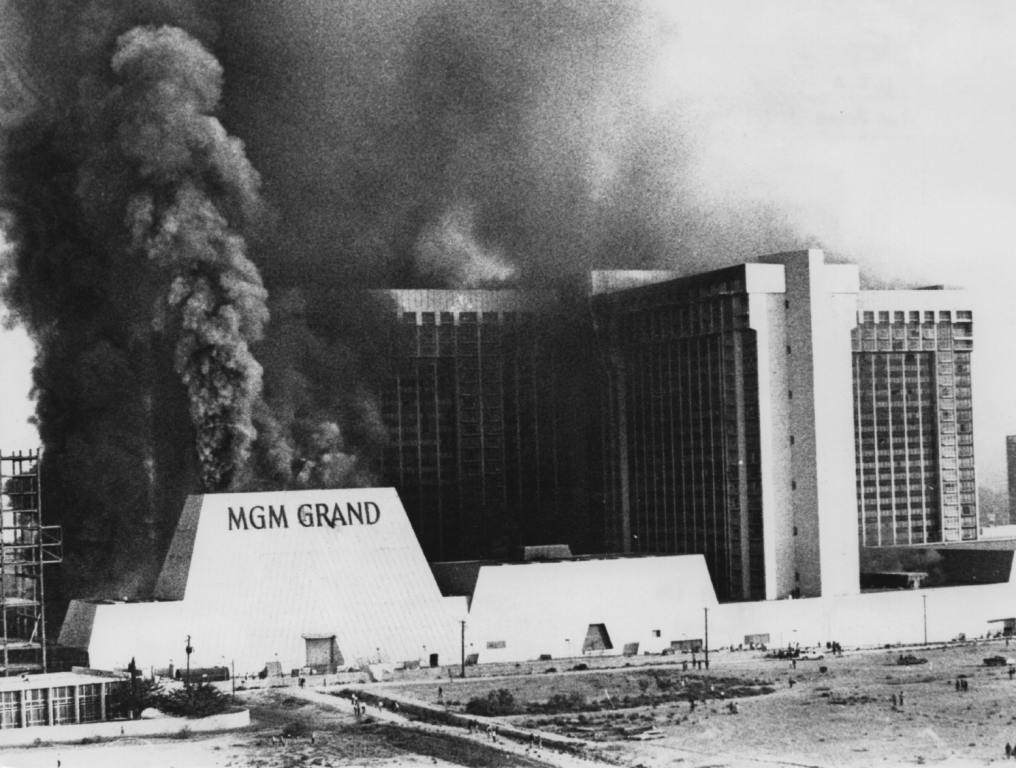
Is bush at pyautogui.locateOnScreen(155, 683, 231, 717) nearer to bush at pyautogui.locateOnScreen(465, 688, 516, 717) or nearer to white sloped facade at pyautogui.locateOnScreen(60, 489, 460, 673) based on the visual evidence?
bush at pyautogui.locateOnScreen(465, 688, 516, 717)

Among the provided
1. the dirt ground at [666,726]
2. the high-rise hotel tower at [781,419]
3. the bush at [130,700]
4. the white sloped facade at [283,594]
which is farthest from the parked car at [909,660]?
the bush at [130,700]

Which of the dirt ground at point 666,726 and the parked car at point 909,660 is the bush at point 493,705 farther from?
the parked car at point 909,660

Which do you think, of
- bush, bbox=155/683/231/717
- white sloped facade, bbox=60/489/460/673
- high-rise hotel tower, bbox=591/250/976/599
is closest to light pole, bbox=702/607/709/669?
high-rise hotel tower, bbox=591/250/976/599

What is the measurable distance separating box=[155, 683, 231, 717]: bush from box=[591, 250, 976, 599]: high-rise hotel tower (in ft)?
151

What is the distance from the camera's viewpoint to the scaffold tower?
334 feet

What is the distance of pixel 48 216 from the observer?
128 metres

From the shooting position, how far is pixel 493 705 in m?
94.8

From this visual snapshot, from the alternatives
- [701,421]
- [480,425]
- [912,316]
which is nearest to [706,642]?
[701,421]

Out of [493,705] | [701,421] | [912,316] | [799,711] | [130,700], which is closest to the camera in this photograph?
[130,700]

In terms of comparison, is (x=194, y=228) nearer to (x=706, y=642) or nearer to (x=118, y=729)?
(x=118, y=729)

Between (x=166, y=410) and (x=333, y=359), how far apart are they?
13.4m

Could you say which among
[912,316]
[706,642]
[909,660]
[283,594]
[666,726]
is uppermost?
[912,316]

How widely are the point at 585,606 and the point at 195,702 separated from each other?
33.5 metres

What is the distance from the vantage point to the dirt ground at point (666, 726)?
266 ft
